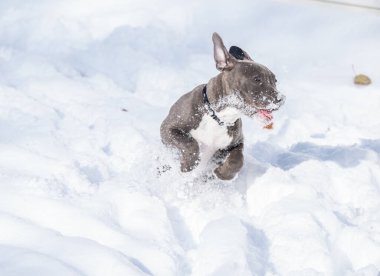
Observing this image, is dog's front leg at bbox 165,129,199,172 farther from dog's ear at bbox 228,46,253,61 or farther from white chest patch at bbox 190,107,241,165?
dog's ear at bbox 228,46,253,61

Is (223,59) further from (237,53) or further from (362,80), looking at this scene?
(362,80)

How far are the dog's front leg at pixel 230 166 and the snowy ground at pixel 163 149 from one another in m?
0.09

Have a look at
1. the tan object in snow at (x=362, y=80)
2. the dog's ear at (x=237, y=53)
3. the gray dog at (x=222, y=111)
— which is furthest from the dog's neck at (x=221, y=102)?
the tan object in snow at (x=362, y=80)

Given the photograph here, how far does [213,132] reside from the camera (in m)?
3.45

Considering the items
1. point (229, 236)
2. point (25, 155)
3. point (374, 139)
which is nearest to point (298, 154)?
point (374, 139)

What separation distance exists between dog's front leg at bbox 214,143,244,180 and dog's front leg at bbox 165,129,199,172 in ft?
0.47

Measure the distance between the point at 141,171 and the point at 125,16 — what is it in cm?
281

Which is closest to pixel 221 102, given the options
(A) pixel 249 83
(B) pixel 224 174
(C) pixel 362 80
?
(A) pixel 249 83

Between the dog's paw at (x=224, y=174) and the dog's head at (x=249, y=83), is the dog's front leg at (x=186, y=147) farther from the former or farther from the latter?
the dog's head at (x=249, y=83)

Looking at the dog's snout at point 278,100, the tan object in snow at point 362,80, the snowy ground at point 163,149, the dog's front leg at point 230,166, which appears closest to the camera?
the snowy ground at point 163,149

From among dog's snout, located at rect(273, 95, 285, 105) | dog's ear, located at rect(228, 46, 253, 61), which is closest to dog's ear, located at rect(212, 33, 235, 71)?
dog's ear, located at rect(228, 46, 253, 61)

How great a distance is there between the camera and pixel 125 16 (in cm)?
608

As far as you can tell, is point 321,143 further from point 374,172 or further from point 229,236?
point 229,236

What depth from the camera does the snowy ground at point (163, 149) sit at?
9.08 ft
